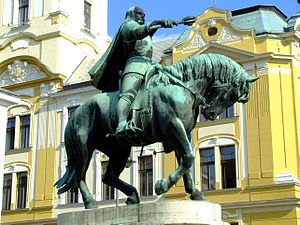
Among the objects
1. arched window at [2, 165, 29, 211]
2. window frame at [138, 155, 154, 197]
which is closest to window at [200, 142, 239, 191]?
window frame at [138, 155, 154, 197]

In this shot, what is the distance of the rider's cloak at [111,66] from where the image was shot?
845cm

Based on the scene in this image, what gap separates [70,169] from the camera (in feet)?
27.0

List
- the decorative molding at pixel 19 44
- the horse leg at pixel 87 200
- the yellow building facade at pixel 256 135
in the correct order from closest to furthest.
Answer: the horse leg at pixel 87 200
the yellow building facade at pixel 256 135
the decorative molding at pixel 19 44

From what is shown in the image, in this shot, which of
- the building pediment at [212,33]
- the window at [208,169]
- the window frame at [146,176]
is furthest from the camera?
the window frame at [146,176]

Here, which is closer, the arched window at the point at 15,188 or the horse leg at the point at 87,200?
the horse leg at the point at 87,200

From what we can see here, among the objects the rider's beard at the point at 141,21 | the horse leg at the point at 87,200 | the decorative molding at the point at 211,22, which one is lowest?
the horse leg at the point at 87,200

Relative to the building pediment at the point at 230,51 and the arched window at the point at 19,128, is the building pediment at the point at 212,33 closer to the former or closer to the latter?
the building pediment at the point at 230,51

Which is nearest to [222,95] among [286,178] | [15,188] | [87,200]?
[87,200]

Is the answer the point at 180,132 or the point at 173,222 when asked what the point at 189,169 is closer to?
the point at 180,132

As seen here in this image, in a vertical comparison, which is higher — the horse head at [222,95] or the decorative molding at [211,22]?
the decorative molding at [211,22]

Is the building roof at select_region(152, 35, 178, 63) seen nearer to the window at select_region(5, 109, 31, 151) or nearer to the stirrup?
the window at select_region(5, 109, 31, 151)

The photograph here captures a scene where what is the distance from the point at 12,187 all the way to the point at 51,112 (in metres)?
4.18

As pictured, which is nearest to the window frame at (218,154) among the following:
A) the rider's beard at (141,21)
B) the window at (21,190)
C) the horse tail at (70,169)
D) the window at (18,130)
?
the window at (21,190)

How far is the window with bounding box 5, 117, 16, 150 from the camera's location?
31.9m
